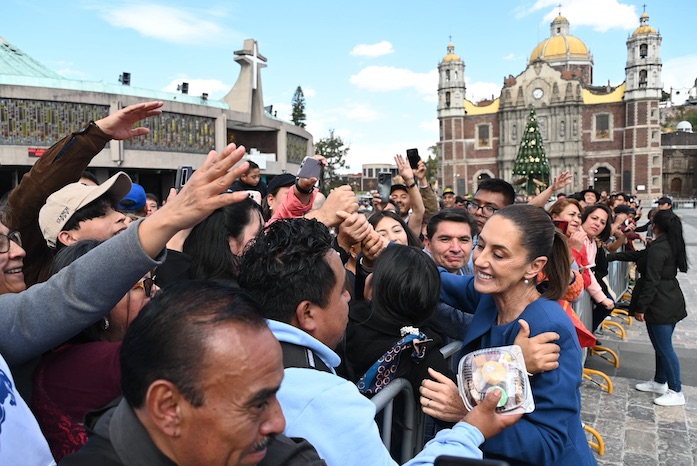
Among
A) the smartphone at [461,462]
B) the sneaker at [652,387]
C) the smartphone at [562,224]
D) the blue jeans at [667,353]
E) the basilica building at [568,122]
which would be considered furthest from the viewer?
the basilica building at [568,122]

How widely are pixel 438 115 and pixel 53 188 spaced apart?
62427 mm

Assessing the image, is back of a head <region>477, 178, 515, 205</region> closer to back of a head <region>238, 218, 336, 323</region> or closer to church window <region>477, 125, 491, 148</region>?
back of a head <region>238, 218, 336, 323</region>

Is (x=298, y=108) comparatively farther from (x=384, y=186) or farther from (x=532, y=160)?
(x=384, y=186)

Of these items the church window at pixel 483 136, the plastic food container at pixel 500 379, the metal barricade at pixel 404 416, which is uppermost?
the church window at pixel 483 136

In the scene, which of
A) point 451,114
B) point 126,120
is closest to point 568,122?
point 451,114

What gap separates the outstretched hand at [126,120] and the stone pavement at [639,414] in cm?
442

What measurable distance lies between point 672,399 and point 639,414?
410mm

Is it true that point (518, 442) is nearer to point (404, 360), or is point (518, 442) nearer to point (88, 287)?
point (404, 360)

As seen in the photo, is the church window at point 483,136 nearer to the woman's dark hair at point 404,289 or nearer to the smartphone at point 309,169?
the smartphone at point 309,169

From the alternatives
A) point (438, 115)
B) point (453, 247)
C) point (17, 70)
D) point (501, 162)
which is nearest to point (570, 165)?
point (501, 162)

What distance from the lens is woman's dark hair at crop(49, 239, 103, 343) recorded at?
1.89 metres

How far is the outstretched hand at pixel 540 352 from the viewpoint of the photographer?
2018mm

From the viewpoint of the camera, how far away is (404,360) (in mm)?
2314

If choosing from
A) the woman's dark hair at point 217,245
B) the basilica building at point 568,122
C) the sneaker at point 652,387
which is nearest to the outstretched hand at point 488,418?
the woman's dark hair at point 217,245
